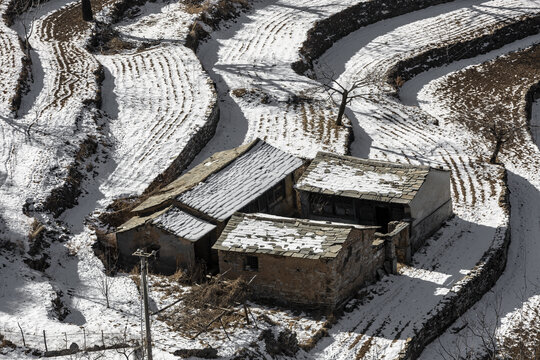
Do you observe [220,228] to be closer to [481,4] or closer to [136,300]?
[136,300]

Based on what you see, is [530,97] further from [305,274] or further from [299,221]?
[305,274]

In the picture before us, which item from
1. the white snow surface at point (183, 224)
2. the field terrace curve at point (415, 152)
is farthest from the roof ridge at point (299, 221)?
the field terrace curve at point (415, 152)

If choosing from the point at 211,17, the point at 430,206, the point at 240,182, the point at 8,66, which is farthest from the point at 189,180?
the point at 211,17

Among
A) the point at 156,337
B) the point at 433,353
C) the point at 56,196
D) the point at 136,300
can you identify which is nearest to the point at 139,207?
the point at 56,196

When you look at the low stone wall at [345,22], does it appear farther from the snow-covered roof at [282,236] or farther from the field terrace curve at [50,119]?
the snow-covered roof at [282,236]

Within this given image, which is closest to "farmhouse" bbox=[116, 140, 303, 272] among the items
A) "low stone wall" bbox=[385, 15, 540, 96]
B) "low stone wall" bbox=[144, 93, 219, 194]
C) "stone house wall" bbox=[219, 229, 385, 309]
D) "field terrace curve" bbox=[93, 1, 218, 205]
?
"stone house wall" bbox=[219, 229, 385, 309]
